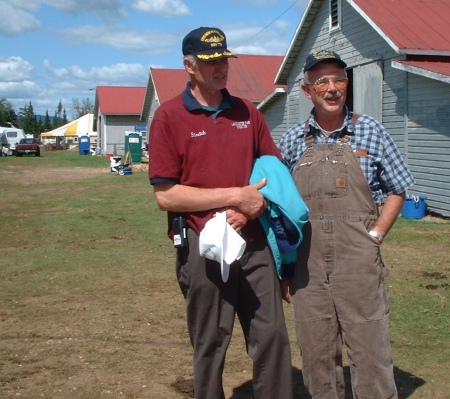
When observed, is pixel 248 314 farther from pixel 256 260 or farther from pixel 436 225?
pixel 436 225

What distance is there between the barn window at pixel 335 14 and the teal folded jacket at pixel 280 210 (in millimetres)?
14663

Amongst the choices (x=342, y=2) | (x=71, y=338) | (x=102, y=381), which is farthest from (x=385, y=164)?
(x=342, y=2)

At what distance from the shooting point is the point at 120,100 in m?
55.4

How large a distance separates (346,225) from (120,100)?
175 ft

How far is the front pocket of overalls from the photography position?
11.4 ft

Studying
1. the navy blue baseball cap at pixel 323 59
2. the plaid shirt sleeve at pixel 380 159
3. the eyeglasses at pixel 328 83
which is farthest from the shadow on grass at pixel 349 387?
the navy blue baseball cap at pixel 323 59

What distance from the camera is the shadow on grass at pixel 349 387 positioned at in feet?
14.3

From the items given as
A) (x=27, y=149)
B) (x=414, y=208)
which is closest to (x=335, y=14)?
(x=414, y=208)

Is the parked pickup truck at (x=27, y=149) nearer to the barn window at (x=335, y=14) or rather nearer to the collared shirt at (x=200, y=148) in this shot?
the barn window at (x=335, y=14)

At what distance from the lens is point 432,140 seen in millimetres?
13664

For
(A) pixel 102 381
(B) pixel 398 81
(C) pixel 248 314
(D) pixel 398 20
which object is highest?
(D) pixel 398 20

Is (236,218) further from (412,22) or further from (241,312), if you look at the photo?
(412,22)

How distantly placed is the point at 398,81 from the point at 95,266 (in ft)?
28.9

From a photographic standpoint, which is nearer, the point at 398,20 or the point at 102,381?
the point at 102,381
